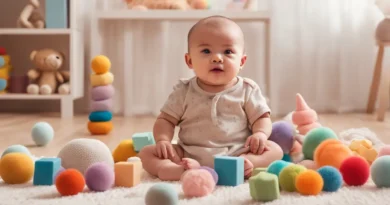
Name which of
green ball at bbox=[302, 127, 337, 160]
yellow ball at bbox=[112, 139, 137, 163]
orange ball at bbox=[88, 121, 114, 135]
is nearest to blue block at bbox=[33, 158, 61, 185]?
yellow ball at bbox=[112, 139, 137, 163]

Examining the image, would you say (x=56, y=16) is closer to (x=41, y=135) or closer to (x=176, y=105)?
(x=41, y=135)

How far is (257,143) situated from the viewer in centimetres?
108

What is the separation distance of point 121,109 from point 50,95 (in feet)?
1.17

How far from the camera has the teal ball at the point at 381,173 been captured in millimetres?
923

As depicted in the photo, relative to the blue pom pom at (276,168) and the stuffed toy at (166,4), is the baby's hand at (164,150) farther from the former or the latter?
the stuffed toy at (166,4)

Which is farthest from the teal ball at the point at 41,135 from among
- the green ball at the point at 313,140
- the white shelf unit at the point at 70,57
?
the white shelf unit at the point at 70,57

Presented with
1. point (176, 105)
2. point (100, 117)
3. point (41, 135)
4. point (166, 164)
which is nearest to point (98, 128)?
point (100, 117)

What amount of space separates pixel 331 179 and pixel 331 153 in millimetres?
149

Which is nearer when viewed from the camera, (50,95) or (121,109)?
(50,95)

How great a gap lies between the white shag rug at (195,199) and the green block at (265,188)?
0.01 metres

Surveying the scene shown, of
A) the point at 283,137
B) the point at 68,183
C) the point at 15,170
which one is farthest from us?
the point at 283,137

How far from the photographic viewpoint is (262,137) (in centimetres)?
109

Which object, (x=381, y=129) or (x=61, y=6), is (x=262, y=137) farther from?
(x=61, y=6)

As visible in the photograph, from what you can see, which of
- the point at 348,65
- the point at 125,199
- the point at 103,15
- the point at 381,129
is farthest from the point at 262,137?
the point at 348,65
